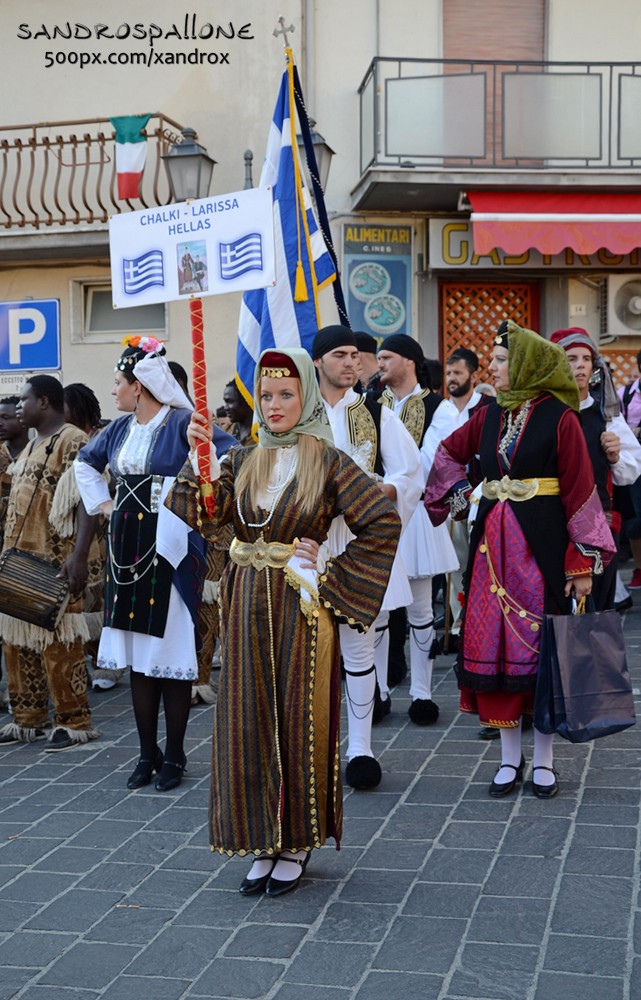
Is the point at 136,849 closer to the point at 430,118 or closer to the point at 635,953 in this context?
the point at 635,953

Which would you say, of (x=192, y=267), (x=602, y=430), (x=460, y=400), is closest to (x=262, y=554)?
(x=192, y=267)

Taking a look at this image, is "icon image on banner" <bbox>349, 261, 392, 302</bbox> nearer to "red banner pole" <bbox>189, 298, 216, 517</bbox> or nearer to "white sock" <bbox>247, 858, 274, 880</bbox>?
"red banner pole" <bbox>189, 298, 216, 517</bbox>

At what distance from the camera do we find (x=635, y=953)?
3.52 meters

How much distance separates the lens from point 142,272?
3.88 m

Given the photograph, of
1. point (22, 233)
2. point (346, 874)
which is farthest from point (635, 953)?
point (22, 233)

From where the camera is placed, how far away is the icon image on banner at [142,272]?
385cm

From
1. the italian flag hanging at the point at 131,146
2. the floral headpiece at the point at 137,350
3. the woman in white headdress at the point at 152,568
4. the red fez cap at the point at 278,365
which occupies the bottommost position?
the woman in white headdress at the point at 152,568

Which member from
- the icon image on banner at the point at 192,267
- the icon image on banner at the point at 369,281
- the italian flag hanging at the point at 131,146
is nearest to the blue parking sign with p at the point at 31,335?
the italian flag hanging at the point at 131,146

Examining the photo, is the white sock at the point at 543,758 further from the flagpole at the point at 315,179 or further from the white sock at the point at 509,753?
the flagpole at the point at 315,179

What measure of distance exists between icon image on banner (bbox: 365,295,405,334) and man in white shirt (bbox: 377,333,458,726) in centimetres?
759

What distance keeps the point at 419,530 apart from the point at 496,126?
8.92 m

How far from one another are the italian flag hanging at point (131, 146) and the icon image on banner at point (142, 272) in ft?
31.6

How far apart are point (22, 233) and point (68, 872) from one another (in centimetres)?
1229

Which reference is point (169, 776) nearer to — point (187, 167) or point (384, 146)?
point (187, 167)
